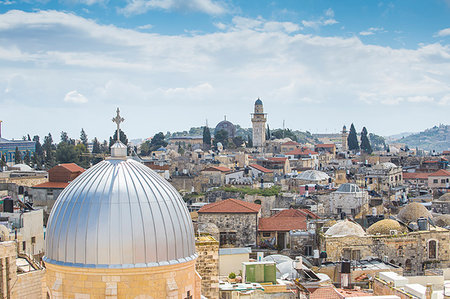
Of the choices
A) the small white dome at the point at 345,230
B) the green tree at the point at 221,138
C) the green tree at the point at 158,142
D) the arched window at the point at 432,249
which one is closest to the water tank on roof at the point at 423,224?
the arched window at the point at 432,249

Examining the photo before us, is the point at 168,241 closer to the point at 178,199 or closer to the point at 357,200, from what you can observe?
the point at 178,199

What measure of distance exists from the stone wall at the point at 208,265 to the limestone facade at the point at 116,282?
3763mm

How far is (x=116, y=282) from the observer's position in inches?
396

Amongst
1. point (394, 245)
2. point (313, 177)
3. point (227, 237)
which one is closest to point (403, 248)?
point (394, 245)

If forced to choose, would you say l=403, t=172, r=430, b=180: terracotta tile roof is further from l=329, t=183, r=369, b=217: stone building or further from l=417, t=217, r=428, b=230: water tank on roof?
l=417, t=217, r=428, b=230: water tank on roof

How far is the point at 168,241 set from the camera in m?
10.5

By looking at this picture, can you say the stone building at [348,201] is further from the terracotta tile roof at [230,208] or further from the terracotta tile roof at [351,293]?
the terracotta tile roof at [351,293]

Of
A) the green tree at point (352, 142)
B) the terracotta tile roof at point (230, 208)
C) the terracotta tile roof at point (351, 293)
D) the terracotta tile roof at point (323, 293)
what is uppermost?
the green tree at point (352, 142)

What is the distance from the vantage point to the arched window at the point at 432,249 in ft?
96.4

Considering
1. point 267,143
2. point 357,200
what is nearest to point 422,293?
point 357,200

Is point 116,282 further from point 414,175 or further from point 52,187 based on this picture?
point 414,175

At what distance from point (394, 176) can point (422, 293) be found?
4729cm

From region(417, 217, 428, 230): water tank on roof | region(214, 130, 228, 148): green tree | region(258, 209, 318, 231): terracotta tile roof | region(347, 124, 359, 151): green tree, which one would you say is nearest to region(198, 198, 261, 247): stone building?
region(258, 209, 318, 231): terracotta tile roof

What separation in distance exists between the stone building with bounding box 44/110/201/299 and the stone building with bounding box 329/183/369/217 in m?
30.6
